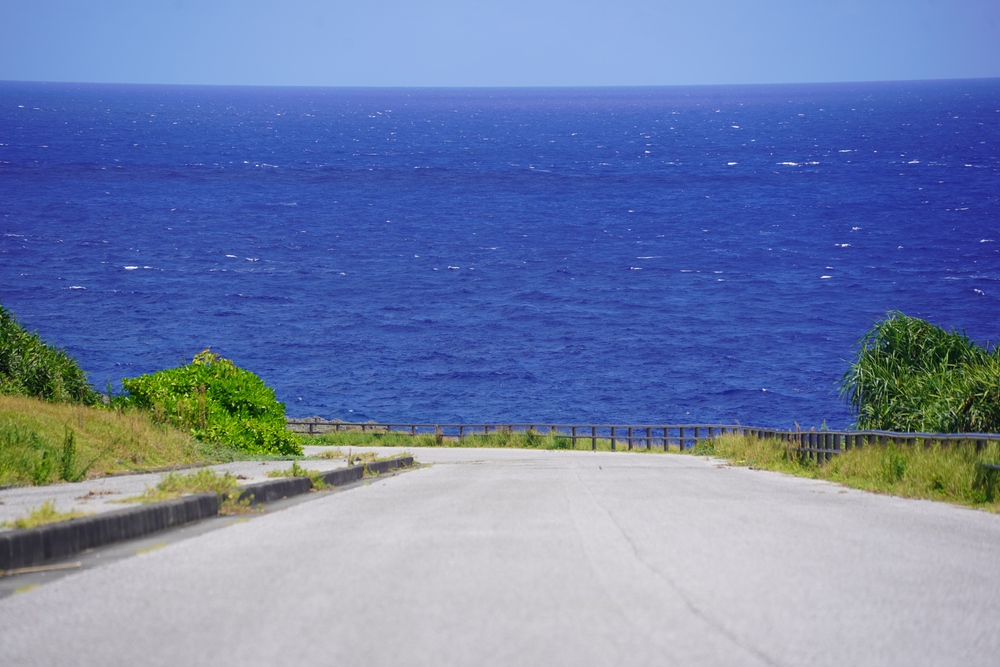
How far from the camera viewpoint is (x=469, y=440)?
3944 centimetres

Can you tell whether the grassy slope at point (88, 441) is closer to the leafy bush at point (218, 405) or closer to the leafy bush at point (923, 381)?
the leafy bush at point (218, 405)

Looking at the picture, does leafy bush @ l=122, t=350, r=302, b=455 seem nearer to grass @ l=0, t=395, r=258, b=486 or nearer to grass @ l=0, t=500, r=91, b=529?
grass @ l=0, t=395, r=258, b=486

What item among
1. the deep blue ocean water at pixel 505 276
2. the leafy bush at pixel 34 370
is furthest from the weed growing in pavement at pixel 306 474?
the deep blue ocean water at pixel 505 276

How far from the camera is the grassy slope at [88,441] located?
12.7m

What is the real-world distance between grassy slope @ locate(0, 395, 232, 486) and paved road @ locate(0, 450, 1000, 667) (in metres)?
4.53

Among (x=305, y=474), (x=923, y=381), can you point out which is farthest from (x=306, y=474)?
(x=923, y=381)

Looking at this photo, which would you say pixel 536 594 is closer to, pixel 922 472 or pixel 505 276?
pixel 922 472

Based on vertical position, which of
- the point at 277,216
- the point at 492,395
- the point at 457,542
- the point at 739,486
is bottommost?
the point at 492,395

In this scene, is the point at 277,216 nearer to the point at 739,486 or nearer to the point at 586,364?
the point at 586,364

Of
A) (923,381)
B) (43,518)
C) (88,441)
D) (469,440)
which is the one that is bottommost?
(469,440)

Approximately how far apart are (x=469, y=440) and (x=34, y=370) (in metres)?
20.1

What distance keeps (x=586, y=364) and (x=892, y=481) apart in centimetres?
4763

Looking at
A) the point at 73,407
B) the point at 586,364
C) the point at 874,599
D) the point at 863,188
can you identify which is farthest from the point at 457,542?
the point at 863,188

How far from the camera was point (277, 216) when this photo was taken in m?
115
